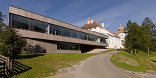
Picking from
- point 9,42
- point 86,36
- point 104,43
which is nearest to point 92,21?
point 104,43

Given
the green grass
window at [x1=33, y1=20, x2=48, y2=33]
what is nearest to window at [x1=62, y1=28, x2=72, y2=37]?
window at [x1=33, y1=20, x2=48, y2=33]

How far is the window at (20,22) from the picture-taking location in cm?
2158

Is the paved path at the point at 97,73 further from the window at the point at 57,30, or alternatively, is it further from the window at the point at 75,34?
the window at the point at 75,34

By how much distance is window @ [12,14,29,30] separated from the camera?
850 inches

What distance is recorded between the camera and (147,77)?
11008mm

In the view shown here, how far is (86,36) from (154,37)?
35.1 m

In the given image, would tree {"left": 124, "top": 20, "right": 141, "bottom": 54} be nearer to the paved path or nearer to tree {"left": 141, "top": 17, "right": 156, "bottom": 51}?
the paved path

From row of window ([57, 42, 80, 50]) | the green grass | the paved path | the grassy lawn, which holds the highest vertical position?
row of window ([57, 42, 80, 50])

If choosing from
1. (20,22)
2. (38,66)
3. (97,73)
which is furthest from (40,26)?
(97,73)

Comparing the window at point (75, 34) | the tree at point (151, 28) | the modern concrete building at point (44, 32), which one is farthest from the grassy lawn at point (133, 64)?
the tree at point (151, 28)

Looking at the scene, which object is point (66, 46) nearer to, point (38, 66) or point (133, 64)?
point (133, 64)

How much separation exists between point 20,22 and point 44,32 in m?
5.73

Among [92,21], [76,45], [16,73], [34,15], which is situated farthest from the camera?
[92,21]

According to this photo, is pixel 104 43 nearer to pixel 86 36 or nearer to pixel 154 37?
pixel 86 36
